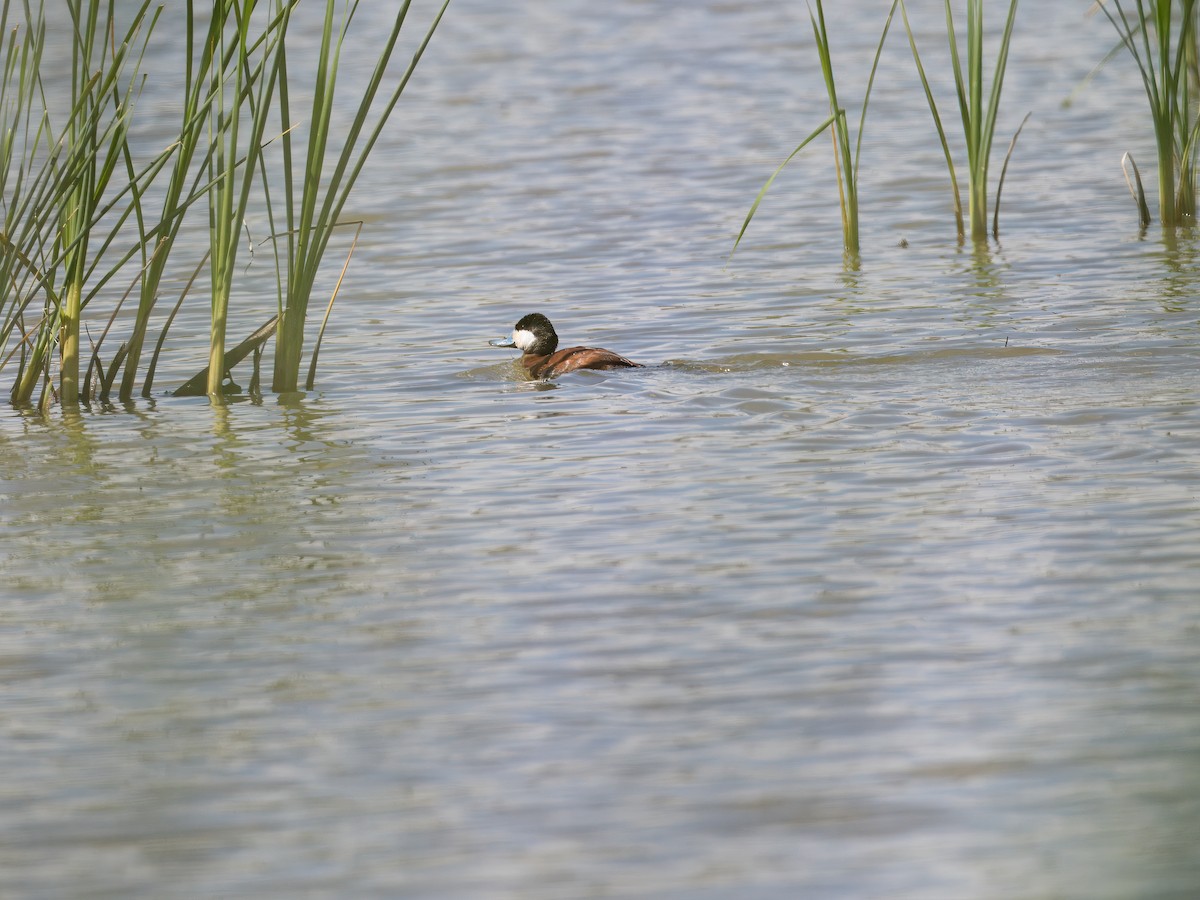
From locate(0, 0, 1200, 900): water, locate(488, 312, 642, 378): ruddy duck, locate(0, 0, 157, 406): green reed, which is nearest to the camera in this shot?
locate(0, 0, 1200, 900): water

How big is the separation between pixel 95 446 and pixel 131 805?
3495mm

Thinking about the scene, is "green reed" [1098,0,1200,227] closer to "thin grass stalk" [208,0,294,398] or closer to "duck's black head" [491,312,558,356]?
"duck's black head" [491,312,558,356]

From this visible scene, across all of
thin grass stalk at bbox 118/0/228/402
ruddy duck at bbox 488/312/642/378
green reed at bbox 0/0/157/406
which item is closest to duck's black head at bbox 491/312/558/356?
ruddy duck at bbox 488/312/642/378

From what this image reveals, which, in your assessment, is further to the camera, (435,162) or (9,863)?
(435,162)

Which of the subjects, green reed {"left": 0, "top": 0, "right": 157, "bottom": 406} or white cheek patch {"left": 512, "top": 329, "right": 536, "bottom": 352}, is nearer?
green reed {"left": 0, "top": 0, "right": 157, "bottom": 406}

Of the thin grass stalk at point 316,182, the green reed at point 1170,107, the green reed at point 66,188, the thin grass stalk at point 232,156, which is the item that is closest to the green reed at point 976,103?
the green reed at point 1170,107

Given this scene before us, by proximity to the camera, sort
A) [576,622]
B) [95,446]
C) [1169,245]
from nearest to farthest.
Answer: [576,622] → [95,446] → [1169,245]

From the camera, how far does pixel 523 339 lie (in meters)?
8.25

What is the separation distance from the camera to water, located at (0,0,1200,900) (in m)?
3.25

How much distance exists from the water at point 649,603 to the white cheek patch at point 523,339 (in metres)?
0.18

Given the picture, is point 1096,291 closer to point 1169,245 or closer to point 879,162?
point 1169,245

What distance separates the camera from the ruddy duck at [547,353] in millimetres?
7684

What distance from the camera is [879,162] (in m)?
13.0

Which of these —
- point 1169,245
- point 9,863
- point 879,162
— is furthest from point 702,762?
point 879,162
